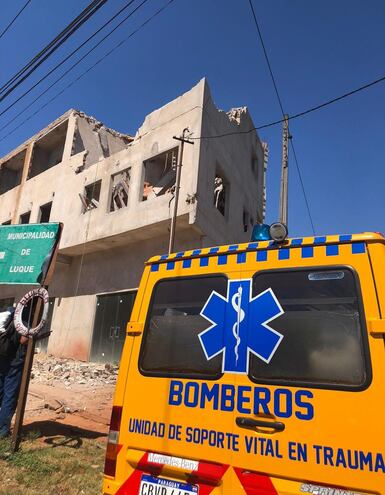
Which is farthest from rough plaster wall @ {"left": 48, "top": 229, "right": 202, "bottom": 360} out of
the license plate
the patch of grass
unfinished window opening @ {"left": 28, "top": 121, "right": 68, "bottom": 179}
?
the license plate

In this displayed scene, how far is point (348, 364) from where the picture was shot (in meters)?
2.15

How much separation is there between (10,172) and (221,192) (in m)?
17.9

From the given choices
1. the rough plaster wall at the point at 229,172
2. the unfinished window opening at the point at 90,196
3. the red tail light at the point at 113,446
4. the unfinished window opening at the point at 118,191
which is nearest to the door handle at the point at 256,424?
the red tail light at the point at 113,446

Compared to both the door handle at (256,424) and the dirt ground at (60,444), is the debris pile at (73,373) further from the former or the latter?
the door handle at (256,424)

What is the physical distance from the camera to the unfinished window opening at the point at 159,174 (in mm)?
14555

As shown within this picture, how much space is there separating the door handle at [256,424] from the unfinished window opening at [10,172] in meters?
26.4

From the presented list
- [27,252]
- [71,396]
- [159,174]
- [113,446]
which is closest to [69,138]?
[159,174]

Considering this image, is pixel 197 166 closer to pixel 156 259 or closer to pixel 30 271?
pixel 30 271

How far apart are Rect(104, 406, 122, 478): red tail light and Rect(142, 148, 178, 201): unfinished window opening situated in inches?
455

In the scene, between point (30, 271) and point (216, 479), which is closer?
point (216, 479)

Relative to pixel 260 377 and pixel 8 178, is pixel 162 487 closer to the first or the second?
pixel 260 377

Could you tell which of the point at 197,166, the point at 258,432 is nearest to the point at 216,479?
the point at 258,432

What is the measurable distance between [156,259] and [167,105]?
12.8 m

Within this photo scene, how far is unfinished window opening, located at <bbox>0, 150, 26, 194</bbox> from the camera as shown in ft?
85.8
